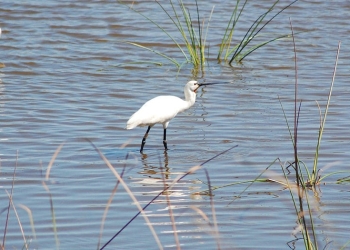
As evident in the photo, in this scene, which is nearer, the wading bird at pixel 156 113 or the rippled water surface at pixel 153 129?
the rippled water surface at pixel 153 129

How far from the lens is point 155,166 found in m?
5.92

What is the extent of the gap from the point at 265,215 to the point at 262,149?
173 centimetres

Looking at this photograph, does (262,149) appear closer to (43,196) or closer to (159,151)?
(159,151)

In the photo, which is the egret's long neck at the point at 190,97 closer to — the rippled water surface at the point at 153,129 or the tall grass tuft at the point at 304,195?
the rippled water surface at the point at 153,129

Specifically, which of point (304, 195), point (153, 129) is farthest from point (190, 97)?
point (304, 195)

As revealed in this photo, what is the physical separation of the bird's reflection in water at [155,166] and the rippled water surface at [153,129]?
21 mm

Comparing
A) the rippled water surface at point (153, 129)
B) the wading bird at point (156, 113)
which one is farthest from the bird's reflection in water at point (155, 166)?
the wading bird at point (156, 113)

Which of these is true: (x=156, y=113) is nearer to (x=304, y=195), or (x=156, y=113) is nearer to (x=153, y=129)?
(x=153, y=129)

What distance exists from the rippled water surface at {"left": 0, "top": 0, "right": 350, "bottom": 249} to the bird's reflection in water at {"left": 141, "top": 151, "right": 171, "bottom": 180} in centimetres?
2

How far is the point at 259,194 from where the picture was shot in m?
4.90

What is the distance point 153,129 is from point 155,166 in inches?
57.0

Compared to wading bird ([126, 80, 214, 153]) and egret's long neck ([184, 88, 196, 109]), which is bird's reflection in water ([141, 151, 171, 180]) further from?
egret's long neck ([184, 88, 196, 109])

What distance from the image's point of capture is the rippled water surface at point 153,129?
4.32m

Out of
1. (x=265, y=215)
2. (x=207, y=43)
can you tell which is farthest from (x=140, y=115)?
(x=207, y=43)
